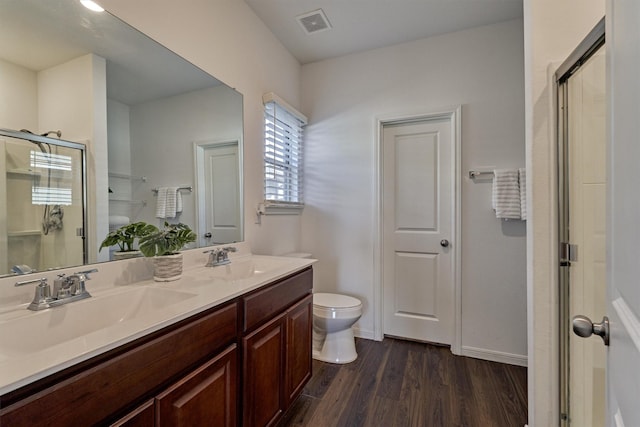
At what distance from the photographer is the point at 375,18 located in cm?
224

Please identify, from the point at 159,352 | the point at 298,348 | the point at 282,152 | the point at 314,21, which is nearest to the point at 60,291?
the point at 159,352

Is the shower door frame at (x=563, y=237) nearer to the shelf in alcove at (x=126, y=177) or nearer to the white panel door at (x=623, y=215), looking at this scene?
the white panel door at (x=623, y=215)

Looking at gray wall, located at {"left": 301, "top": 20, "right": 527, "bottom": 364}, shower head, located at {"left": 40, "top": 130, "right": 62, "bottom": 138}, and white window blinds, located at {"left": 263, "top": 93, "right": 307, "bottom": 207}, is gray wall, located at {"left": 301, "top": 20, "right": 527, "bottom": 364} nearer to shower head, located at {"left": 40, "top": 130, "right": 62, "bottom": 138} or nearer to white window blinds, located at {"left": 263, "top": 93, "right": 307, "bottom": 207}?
white window blinds, located at {"left": 263, "top": 93, "right": 307, "bottom": 207}

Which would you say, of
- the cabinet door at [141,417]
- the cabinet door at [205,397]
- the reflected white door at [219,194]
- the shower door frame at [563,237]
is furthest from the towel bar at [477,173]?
the cabinet door at [141,417]

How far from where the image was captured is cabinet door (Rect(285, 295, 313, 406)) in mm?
1543

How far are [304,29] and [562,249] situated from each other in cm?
234

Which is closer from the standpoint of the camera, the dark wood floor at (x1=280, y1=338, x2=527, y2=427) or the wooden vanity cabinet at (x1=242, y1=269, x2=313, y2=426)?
the wooden vanity cabinet at (x1=242, y1=269, x2=313, y2=426)

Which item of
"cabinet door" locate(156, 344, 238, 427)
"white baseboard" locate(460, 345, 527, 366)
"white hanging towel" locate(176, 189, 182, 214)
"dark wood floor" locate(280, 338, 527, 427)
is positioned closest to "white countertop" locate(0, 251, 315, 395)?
"cabinet door" locate(156, 344, 238, 427)

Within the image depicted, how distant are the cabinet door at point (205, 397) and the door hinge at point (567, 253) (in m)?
1.48

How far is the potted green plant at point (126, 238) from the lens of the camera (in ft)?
4.09

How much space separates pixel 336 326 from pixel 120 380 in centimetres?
169

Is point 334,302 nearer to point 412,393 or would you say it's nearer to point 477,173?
point 412,393

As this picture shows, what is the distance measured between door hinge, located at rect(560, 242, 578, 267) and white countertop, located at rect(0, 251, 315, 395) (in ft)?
4.19

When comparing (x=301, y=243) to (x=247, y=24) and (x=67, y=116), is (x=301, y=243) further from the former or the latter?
(x=67, y=116)
